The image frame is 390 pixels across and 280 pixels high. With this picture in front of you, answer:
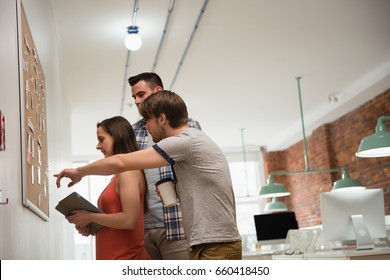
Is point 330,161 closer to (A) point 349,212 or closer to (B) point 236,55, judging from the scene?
(B) point 236,55

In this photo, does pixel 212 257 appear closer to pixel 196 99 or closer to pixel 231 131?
pixel 196 99

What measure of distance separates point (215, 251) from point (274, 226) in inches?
228

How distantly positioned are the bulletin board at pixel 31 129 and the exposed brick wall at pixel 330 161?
226 inches

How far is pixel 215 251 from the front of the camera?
1972 mm

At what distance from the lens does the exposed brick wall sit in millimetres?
8006

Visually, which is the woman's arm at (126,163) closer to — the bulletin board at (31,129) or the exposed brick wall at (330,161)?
the bulletin board at (31,129)

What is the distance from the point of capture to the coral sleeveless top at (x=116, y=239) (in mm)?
2189

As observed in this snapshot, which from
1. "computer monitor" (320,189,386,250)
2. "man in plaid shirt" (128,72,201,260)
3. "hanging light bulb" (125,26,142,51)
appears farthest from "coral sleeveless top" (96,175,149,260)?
"hanging light bulb" (125,26,142,51)

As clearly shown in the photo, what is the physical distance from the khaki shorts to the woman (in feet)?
1.02

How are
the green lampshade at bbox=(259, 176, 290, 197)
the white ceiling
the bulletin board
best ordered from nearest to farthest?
1. the bulletin board
2. the white ceiling
3. the green lampshade at bbox=(259, 176, 290, 197)

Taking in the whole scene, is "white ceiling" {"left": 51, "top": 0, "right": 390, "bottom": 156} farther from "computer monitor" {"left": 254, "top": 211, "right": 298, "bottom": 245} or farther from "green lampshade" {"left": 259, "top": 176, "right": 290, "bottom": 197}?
"computer monitor" {"left": 254, "top": 211, "right": 298, "bottom": 245}

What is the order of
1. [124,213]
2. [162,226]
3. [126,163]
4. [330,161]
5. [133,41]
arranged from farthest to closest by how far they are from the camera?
1. [330,161]
2. [133,41]
3. [162,226]
4. [124,213]
5. [126,163]

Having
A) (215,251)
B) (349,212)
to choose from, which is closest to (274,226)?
(349,212)
